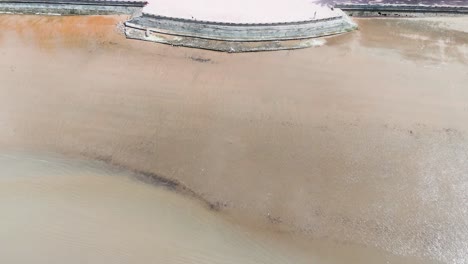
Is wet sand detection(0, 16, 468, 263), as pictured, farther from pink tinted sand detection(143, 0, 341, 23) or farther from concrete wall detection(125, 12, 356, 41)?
pink tinted sand detection(143, 0, 341, 23)

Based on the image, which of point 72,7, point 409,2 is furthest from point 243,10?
point 72,7

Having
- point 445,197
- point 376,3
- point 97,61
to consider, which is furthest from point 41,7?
point 445,197

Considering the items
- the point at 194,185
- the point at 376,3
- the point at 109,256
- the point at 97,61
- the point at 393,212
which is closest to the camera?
the point at 109,256

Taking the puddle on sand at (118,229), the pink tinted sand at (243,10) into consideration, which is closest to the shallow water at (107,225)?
the puddle on sand at (118,229)

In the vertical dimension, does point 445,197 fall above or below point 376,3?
below

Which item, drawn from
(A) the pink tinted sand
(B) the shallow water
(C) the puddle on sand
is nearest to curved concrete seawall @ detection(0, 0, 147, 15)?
(A) the pink tinted sand

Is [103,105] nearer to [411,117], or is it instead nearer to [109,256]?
[109,256]
